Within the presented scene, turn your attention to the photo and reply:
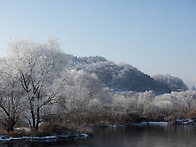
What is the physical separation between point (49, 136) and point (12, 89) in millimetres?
6444

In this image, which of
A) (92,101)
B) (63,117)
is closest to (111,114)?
(92,101)

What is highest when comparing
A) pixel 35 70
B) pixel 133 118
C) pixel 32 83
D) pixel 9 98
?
pixel 35 70

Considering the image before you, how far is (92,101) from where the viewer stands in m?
55.1

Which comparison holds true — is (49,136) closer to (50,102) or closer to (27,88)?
(50,102)

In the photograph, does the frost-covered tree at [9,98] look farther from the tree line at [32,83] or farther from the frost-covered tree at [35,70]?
the frost-covered tree at [35,70]

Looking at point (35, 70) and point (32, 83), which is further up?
point (35, 70)

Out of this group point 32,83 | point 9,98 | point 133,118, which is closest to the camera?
point 9,98

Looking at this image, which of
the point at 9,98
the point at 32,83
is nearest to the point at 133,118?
the point at 32,83

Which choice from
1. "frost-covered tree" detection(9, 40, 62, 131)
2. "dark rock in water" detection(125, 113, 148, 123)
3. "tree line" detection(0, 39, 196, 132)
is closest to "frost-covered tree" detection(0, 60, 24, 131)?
"tree line" detection(0, 39, 196, 132)

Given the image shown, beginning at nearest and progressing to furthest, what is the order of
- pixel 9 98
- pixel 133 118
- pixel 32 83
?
pixel 9 98, pixel 32 83, pixel 133 118

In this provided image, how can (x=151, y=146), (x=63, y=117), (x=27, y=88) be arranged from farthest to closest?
1. (x=63, y=117)
2. (x=27, y=88)
3. (x=151, y=146)

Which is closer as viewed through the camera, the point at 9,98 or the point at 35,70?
the point at 9,98

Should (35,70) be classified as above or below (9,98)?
above

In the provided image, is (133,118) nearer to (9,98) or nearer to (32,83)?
(32,83)
